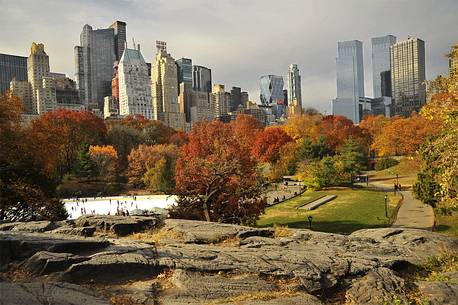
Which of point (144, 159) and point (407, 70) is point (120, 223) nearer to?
point (144, 159)

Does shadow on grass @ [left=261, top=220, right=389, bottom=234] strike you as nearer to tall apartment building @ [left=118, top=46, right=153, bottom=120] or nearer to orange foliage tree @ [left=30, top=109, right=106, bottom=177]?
orange foliage tree @ [left=30, top=109, right=106, bottom=177]

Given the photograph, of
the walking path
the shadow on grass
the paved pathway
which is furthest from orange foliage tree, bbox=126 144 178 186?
the paved pathway

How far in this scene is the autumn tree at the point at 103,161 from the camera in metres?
55.5

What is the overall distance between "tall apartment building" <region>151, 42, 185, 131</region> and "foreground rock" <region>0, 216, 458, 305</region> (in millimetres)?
152364

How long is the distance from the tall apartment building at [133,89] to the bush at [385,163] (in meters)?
115

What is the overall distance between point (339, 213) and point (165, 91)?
143m

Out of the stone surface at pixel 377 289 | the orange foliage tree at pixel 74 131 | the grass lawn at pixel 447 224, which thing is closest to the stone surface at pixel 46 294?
the stone surface at pixel 377 289

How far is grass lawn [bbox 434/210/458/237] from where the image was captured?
2229cm

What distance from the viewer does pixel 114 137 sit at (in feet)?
224

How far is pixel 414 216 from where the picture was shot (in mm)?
28047

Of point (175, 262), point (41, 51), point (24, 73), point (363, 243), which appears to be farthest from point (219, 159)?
point (24, 73)

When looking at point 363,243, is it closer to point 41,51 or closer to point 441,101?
point 441,101

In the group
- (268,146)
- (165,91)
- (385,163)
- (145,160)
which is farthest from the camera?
(165,91)

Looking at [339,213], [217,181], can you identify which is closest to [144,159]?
[339,213]
